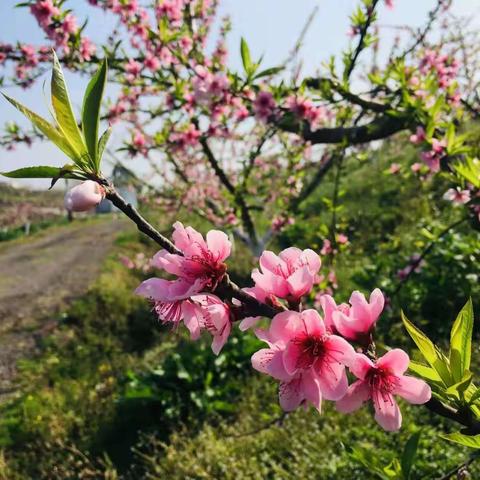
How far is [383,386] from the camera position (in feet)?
3.18

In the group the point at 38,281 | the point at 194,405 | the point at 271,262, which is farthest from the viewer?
the point at 38,281

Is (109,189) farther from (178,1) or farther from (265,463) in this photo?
(178,1)

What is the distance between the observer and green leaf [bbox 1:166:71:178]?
2.75 ft

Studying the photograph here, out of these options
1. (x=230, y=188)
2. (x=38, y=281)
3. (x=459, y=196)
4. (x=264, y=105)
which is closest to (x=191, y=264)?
(x=459, y=196)

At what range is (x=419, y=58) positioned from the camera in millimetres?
4918

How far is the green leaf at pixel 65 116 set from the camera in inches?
32.7

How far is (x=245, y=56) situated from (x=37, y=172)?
2.34 m

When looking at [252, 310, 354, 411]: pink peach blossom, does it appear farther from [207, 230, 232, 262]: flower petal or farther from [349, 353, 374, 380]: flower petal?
[207, 230, 232, 262]: flower petal

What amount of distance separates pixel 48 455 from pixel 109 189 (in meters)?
4.57

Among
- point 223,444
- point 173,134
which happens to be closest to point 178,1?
point 173,134

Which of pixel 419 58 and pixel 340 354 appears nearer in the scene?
pixel 340 354

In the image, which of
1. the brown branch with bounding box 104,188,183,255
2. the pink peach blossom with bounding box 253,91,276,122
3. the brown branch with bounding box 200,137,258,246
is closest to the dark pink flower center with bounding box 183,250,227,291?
the brown branch with bounding box 104,188,183,255

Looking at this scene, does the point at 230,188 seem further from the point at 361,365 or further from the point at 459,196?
the point at 361,365

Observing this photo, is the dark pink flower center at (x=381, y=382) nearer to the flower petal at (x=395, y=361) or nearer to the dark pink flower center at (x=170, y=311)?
the flower petal at (x=395, y=361)
